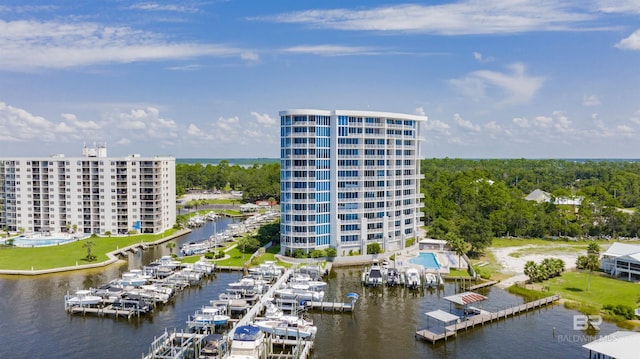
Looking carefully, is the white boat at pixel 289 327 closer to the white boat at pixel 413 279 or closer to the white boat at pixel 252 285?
the white boat at pixel 252 285

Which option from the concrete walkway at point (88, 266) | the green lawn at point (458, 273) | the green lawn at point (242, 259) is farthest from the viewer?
the green lawn at point (242, 259)

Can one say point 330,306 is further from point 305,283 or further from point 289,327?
point 289,327

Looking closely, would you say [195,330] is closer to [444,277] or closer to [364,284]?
[364,284]

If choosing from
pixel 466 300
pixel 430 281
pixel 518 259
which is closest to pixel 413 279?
pixel 430 281

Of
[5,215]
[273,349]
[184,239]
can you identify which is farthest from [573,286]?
[5,215]

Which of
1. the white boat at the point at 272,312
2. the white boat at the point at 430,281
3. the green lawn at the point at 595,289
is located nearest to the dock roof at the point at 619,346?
the green lawn at the point at 595,289

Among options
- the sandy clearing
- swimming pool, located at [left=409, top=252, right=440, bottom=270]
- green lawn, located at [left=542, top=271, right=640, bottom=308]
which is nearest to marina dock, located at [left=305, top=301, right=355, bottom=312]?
swimming pool, located at [left=409, top=252, right=440, bottom=270]
